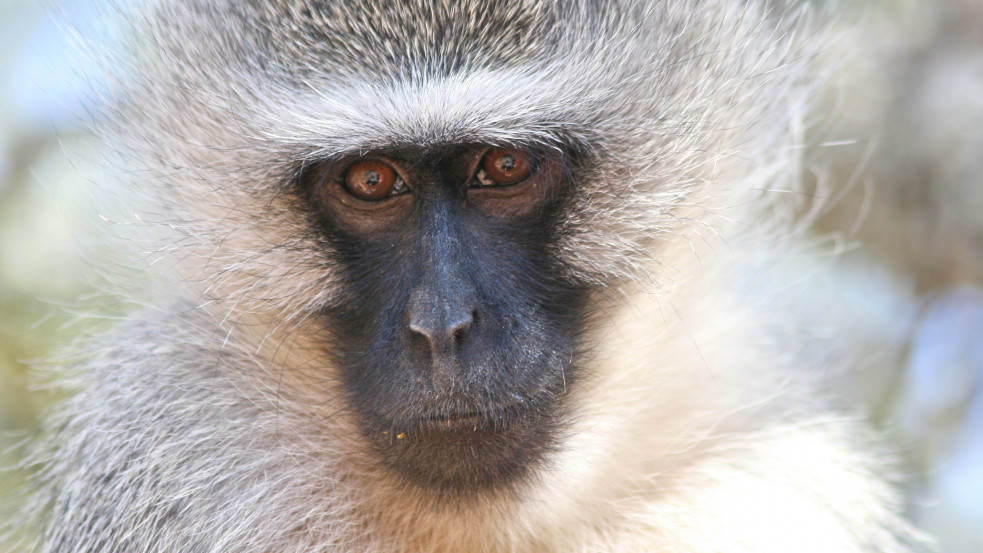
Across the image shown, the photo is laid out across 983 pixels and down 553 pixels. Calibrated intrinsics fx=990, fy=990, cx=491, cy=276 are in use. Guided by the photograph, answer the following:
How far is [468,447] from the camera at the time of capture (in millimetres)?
2381

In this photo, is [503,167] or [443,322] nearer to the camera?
[443,322]

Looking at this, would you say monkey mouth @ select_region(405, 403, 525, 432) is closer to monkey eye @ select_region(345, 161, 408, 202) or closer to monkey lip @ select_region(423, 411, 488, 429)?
monkey lip @ select_region(423, 411, 488, 429)

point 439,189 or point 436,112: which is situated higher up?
point 436,112

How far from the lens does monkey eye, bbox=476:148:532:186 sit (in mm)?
2574

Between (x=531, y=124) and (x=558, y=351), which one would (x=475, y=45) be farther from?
(x=558, y=351)

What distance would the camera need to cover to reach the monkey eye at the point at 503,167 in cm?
257

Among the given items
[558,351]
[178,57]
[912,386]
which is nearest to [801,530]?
[558,351]

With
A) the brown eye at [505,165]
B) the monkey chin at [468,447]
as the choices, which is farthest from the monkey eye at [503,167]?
the monkey chin at [468,447]

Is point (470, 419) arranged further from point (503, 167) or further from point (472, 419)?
point (503, 167)

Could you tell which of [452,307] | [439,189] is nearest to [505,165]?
[439,189]

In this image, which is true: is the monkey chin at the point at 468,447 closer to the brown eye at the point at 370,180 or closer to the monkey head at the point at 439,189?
the monkey head at the point at 439,189

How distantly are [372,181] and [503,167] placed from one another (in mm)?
343

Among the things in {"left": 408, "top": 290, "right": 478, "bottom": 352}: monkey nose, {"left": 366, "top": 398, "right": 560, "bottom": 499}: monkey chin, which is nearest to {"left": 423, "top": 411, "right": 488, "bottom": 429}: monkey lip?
{"left": 366, "top": 398, "right": 560, "bottom": 499}: monkey chin

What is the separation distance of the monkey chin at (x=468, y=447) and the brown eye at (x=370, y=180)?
599 mm
